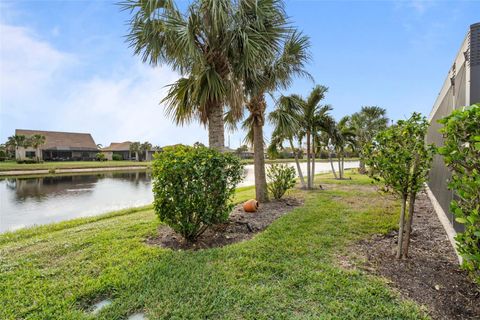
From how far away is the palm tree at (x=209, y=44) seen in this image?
4949 millimetres

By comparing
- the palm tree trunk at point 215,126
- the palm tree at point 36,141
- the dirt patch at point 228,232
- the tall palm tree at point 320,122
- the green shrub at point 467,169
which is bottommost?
the dirt patch at point 228,232

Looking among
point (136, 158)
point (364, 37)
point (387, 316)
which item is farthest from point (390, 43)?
point (136, 158)

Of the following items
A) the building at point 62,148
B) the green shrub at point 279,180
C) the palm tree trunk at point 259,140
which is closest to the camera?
the palm tree trunk at point 259,140

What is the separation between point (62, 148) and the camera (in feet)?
142

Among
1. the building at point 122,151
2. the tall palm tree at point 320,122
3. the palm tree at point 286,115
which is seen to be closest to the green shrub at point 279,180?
the palm tree at point 286,115

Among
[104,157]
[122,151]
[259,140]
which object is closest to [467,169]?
[259,140]

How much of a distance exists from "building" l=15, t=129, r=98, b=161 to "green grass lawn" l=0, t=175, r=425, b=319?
46.9 meters

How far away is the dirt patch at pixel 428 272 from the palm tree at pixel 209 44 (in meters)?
3.44

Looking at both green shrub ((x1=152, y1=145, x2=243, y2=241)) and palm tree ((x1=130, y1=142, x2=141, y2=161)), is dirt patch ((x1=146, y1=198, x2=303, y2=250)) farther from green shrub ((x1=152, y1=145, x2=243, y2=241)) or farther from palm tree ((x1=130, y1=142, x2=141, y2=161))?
palm tree ((x1=130, y1=142, x2=141, y2=161))

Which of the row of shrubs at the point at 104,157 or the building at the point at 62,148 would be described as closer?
the building at the point at 62,148

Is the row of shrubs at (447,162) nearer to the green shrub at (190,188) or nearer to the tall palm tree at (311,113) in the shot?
the green shrub at (190,188)

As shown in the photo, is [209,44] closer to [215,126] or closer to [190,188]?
[215,126]

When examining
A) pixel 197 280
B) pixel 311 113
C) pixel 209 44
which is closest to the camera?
pixel 197 280

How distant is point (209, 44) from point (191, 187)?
10.7 ft
